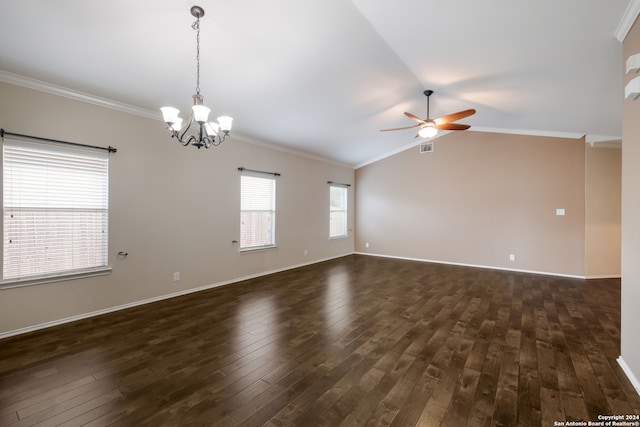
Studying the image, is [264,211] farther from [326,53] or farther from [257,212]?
[326,53]

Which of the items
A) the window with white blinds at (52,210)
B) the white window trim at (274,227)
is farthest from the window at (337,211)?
the window with white blinds at (52,210)

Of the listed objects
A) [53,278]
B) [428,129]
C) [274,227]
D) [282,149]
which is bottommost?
[53,278]

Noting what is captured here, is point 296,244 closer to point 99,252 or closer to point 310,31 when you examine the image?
point 99,252

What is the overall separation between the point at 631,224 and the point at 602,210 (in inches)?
171

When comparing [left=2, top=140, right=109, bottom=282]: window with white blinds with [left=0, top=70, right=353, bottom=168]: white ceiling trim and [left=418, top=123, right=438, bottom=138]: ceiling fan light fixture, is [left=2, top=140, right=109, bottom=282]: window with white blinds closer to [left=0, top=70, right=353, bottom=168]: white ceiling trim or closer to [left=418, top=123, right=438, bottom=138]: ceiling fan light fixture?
[left=0, top=70, right=353, bottom=168]: white ceiling trim

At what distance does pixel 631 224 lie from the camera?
2.17 metres

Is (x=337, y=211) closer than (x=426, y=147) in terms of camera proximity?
No

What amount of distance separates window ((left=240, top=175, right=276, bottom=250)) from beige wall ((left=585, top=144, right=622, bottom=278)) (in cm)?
623

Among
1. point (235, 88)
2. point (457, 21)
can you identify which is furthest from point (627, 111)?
point (235, 88)

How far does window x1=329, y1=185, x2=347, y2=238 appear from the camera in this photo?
295 inches

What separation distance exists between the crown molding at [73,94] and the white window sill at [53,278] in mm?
2045

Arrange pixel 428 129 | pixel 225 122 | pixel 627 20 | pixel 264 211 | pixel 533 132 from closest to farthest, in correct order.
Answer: pixel 627 20 < pixel 225 122 < pixel 428 129 < pixel 264 211 < pixel 533 132

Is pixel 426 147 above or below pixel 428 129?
above

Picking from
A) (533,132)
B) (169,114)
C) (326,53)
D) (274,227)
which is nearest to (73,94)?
(169,114)
